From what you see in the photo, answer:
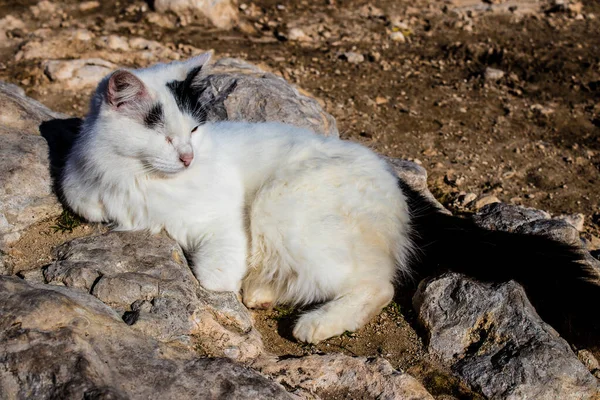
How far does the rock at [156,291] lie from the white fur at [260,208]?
14cm

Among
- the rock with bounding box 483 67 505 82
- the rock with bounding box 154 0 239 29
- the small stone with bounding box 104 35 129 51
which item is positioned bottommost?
the small stone with bounding box 104 35 129 51

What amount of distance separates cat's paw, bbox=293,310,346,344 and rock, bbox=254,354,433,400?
1.05 feet

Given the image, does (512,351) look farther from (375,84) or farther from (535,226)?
(375,84)

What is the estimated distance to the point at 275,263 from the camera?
419 centimetres

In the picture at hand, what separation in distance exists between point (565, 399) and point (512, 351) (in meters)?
0.38

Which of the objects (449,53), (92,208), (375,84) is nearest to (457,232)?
(92,208)

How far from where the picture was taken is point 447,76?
9062mm

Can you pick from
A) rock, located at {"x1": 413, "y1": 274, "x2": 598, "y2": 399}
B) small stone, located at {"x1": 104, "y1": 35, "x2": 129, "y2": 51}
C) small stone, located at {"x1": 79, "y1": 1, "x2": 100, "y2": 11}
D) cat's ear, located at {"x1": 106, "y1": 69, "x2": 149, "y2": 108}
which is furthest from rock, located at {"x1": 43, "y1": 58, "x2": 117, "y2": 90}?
rock, located at {"x1": 413, "y1": 274, "x2": 598, "y2": 399}

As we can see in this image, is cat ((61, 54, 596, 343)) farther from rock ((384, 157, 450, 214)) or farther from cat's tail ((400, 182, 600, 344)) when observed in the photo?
rock ((384, 157, 450, 214))

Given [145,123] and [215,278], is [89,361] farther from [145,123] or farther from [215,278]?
[145,123]

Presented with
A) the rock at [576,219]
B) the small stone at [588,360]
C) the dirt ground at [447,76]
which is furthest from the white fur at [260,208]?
the rock at [576,219]

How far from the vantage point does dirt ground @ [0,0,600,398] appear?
281 inches

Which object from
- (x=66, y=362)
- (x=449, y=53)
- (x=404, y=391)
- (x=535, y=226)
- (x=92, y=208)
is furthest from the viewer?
(x=449, y=53)

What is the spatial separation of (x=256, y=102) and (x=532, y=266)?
2980mm
